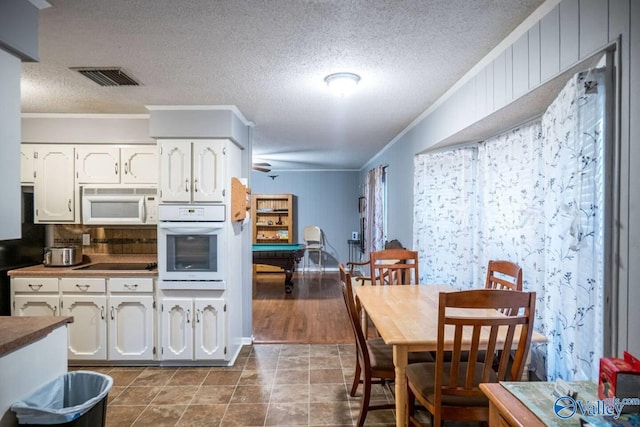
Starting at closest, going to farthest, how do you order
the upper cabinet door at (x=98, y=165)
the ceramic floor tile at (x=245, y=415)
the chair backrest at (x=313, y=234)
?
the ceramic floor tile at (x=245, y=415), the upper cabinet door at (x=98, y=165), the chair backrest at (x=313, y=234)

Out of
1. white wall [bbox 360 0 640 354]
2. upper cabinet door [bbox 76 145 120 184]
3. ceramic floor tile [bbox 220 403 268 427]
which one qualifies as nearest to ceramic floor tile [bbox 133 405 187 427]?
ceramic floor tile [bbox 220 403 268 427]

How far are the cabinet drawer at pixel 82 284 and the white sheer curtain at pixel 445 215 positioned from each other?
118 inches

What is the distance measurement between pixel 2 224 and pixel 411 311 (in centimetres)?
210

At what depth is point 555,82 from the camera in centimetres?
165

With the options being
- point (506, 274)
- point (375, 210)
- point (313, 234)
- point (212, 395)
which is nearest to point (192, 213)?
point (212, 395)

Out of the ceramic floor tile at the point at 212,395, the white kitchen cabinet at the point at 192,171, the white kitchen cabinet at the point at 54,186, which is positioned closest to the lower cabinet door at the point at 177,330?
the ceramic floor tile at the point at 212,395

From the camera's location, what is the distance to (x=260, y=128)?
3988 mm

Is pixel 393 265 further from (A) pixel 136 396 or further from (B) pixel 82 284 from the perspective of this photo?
(B) pixel 82 284

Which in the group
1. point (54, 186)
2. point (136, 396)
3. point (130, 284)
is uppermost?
point (54, 186)

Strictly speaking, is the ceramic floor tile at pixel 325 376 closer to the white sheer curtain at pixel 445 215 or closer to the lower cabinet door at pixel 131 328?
the white sheer curtain at pixel 445 215

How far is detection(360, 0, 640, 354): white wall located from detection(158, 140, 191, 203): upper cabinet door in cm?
223

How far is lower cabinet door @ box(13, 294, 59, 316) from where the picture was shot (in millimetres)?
3020

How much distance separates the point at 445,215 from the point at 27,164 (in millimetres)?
3984

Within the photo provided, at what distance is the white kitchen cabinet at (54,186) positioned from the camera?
3.26 m
